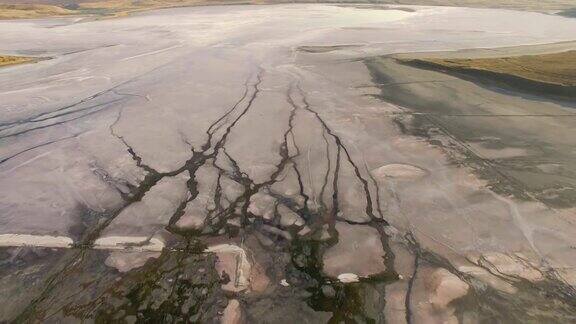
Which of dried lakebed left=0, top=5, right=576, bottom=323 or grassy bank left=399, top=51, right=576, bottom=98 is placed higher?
grassy bank left=399, top=51, right=576, bottom=98

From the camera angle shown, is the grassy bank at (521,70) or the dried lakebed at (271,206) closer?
the dried lakebed at (271,206)

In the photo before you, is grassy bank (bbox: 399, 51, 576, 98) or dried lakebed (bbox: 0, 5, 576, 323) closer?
dried lakebed (bbox: 0, 5, 576, 323)

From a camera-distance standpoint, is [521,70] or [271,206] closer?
[271,206]

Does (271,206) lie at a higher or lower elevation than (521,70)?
lower

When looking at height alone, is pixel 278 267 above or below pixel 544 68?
below

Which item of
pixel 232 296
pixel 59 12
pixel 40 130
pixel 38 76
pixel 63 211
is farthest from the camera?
pixel 59 12

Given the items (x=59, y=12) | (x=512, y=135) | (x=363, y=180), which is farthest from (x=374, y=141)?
(x=59, y=12)

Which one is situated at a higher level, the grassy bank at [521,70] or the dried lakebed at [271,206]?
the grassy bank at [521,70]

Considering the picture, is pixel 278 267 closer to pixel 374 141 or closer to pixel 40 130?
pixel 374 141
